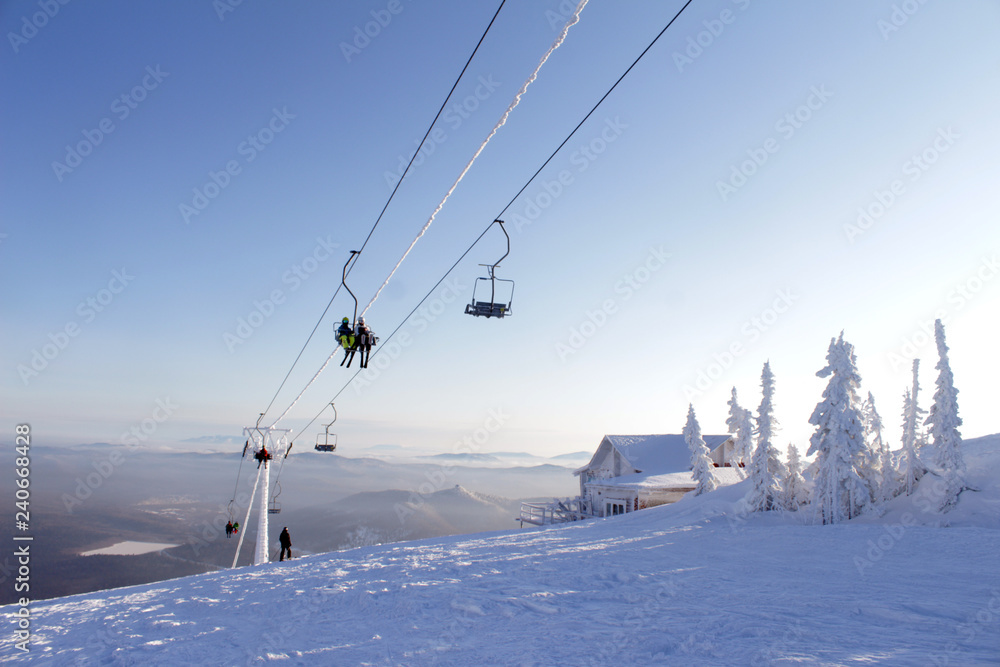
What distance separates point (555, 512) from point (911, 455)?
23.8 metres

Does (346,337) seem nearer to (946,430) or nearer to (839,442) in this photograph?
(839,442)

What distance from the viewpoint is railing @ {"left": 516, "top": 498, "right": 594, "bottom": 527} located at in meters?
39.1

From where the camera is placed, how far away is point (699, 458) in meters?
35.5

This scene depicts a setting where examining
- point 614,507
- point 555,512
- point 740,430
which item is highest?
point 740,430

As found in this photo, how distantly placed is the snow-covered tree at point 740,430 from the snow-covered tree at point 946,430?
1050 centimetres

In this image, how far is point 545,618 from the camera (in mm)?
8344

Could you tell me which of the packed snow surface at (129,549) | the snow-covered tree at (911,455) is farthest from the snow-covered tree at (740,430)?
the packed snow surface at (129,549)

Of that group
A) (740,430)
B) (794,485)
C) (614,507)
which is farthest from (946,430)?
(614,507)

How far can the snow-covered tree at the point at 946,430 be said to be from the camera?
→ 20.4m

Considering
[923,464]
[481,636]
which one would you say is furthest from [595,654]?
[923,464]

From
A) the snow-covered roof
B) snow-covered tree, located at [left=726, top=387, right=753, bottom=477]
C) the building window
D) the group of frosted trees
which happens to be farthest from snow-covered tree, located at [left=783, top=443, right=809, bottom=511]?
the snow-covered roof

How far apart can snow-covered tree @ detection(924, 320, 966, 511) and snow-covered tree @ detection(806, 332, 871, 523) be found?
2.73 m

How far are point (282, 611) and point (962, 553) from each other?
16.5m

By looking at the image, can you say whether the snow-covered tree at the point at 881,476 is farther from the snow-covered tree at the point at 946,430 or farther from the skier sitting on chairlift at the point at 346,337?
the skier sitting on chairlift at the point at 346,337
